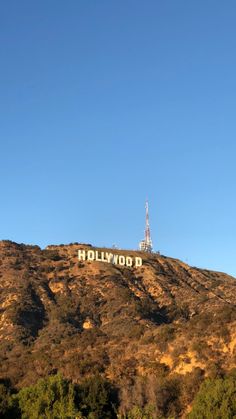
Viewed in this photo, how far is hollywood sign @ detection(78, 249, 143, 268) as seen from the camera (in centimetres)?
11619

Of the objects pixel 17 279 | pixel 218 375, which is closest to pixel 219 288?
pixel 17 279

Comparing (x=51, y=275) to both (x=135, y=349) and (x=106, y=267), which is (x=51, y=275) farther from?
(x=135, y=349)

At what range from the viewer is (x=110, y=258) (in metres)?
118

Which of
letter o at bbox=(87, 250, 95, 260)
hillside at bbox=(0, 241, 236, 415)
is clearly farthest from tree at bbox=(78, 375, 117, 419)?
letter o at bbox=(87, 250, 95, 260)

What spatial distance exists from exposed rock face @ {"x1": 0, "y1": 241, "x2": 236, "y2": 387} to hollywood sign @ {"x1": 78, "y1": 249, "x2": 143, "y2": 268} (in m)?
1.88

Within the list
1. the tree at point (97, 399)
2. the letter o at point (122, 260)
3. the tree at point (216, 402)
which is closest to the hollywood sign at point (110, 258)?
the letter o at point (122, 260)

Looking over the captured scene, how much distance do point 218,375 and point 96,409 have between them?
786cm

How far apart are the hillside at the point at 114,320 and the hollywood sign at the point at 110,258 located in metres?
1.98

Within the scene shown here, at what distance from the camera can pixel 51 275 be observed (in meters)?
107

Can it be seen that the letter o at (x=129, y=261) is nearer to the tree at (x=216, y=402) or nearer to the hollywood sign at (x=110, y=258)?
the hollywood sign at (x=110, y=258)

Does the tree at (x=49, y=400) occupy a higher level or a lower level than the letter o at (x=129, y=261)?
lower

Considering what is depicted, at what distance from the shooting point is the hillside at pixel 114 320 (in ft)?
127

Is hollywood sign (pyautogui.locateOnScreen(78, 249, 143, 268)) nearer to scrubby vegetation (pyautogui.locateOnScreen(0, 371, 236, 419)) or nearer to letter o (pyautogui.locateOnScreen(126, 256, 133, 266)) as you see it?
letter o (pyautogui.locateOnScreen(126, 256, 133, 266))

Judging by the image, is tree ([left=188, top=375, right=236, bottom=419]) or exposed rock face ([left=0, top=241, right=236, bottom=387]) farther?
exposed rock face ([left=0, top=241, right=236, bottom=387])
